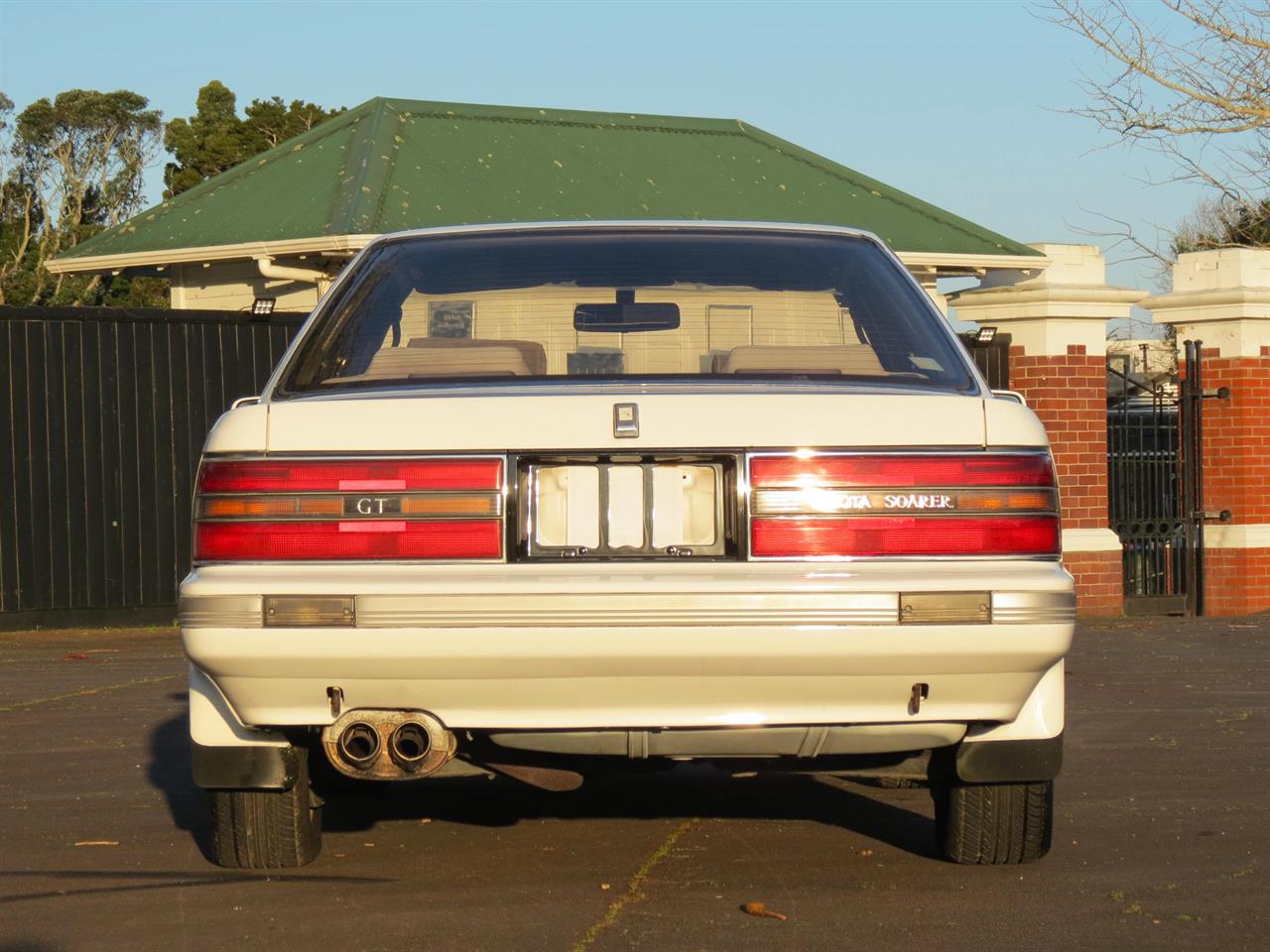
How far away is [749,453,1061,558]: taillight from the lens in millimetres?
4305

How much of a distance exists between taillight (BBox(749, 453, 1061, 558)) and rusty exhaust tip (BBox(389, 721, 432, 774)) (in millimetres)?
875

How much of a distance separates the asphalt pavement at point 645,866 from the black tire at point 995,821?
0.21 ft

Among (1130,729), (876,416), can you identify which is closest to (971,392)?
(876,416)

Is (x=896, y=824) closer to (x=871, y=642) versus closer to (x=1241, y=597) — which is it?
(x=871, y=642)

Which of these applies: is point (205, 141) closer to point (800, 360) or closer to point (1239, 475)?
point (1239, 475)

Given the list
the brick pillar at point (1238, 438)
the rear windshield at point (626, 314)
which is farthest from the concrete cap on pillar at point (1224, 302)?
the rear windshield at point (626, 314)

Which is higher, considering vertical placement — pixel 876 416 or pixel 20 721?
pixel 876 416

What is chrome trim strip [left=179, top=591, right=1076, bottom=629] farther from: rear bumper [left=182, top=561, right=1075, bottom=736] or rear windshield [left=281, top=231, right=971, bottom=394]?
rear windshield [left=281, top=231, right=971, bottom=394]

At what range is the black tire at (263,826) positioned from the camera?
4895mm

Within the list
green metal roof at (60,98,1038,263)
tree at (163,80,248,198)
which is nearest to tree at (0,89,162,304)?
tree at (163,80,248,198)

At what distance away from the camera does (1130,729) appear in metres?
8.31

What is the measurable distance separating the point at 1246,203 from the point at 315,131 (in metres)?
9.66

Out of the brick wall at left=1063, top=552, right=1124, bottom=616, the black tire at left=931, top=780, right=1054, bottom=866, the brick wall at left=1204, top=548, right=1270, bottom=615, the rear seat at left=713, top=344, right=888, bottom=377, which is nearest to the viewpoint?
the rear seat at left=713, top=344, right=888, bottom=377

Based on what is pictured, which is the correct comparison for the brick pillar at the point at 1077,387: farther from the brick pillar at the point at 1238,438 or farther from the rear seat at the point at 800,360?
the rear seat at the point at 800,360
